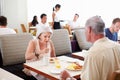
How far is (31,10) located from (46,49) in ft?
19.3

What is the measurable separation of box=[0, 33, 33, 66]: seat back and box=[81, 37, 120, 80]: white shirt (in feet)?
5.66

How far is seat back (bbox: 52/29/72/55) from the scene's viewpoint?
388 cm

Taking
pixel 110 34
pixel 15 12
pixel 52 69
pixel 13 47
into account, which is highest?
pixel 15 12

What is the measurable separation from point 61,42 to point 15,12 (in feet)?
15.6

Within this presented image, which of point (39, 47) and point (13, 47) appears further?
point (13, 47)

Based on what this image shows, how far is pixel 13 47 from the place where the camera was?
3.26 metres

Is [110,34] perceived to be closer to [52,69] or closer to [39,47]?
[39,47]

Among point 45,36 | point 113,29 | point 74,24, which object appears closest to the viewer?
point 45,36

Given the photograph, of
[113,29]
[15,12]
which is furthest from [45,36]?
[15,12]

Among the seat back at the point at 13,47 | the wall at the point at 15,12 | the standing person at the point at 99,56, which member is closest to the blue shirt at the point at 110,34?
the seat back at the point at 13,47

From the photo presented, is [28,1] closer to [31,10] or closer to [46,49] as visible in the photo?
[31,10]

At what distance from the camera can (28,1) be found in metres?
8.50

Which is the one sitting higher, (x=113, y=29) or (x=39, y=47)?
(x=113, y=29)

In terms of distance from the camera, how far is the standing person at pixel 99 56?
1.66m
